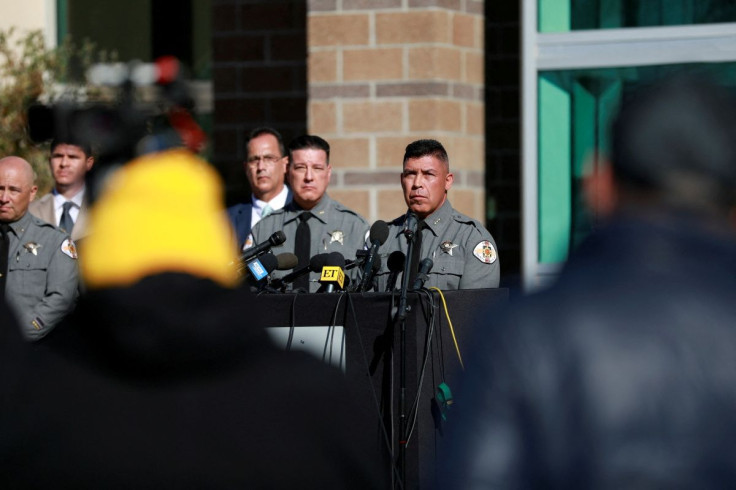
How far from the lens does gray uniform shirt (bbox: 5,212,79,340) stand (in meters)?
7.06

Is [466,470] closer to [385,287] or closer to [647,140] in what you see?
[647,140]

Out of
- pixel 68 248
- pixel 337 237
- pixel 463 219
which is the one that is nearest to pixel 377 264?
pixel 463 219

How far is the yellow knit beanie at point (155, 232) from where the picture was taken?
187 cm

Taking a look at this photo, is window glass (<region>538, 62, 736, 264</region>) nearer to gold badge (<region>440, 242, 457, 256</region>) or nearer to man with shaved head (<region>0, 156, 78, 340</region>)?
gold badge (<region>440, 242, 457, 256</region>)

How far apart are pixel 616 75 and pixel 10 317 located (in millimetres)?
7253

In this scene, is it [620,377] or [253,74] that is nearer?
[620,377]

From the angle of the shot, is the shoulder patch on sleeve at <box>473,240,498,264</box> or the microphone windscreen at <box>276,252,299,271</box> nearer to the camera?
the microphone windscreen at <box>276,252,299,271</box>

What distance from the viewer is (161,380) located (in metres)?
1.90

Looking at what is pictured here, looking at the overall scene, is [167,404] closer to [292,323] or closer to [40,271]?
[292,323]

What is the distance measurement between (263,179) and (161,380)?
6.20 metres

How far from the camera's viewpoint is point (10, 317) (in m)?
1.93

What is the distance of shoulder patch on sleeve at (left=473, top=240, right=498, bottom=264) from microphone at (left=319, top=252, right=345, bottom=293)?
0.90m

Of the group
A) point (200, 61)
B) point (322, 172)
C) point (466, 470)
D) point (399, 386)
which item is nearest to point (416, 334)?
point (399, 386)

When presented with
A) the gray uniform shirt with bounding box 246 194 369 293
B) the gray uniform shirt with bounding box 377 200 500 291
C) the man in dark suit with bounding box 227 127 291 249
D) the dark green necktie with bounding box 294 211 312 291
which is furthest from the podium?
the man in dark suit with bounding box 227 127 291 249
